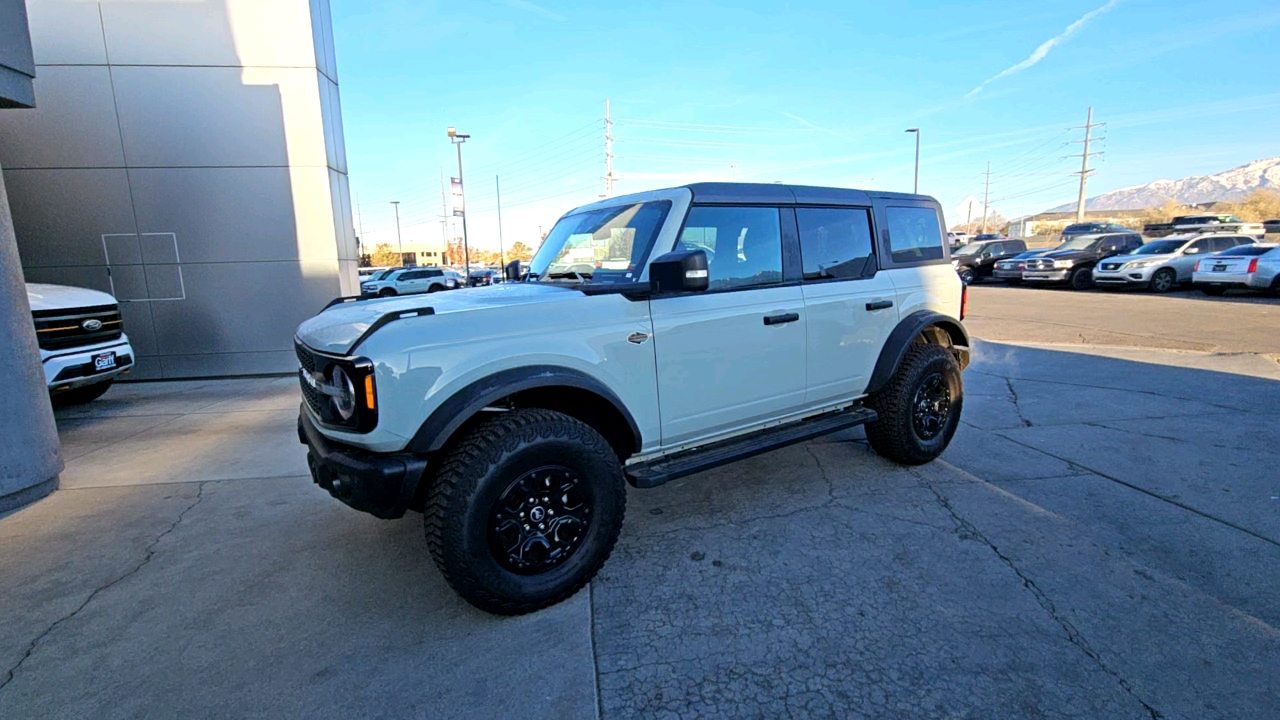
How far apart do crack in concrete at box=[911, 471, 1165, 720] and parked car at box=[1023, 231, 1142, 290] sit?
19.4 meters

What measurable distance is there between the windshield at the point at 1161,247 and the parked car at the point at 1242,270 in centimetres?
191

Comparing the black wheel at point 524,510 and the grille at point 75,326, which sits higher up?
the grille at point 75,326

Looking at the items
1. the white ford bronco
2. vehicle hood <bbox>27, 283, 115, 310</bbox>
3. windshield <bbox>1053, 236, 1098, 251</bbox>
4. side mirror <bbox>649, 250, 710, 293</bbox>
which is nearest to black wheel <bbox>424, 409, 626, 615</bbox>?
the white ford bronco

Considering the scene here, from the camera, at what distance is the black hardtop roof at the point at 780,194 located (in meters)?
3.30

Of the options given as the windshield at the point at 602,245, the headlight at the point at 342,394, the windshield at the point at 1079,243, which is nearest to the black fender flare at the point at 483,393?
the headlight at the point at 342,394

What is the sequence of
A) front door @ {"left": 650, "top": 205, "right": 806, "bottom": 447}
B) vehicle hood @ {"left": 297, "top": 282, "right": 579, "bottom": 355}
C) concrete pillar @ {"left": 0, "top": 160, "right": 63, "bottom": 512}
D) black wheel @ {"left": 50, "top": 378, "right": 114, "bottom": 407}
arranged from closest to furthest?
vehicle hood @ {"left": 297, "top": 282, "right": 579, "bottom": 355}
front door @ {"left": 650, "top": 205, "right": 806, "bottom": 447}
concrete pillar @ {"left": 0, "top": 160, "right": 63, "bottom": 512}
black wheel @ {"left": 50, "top": 378, "right": 114, "bottom": 407}

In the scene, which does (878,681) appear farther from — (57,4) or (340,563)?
(57,4)

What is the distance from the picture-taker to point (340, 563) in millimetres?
3117

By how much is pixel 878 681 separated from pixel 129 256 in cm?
1084

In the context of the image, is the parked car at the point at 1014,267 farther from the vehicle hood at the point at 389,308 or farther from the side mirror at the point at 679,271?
the vehicle hood at the point at 389,308

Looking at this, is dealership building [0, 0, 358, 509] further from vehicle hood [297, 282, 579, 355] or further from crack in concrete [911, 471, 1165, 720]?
crack in concrete [911, 471, 1165, 720]

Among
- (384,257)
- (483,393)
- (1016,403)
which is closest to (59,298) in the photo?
(483,393)

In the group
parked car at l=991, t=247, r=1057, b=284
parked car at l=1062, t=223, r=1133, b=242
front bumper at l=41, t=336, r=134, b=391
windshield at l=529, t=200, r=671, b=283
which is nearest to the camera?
windshield at l=529, t=200, r=671, b=283

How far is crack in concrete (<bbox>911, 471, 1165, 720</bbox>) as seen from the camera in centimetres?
209
